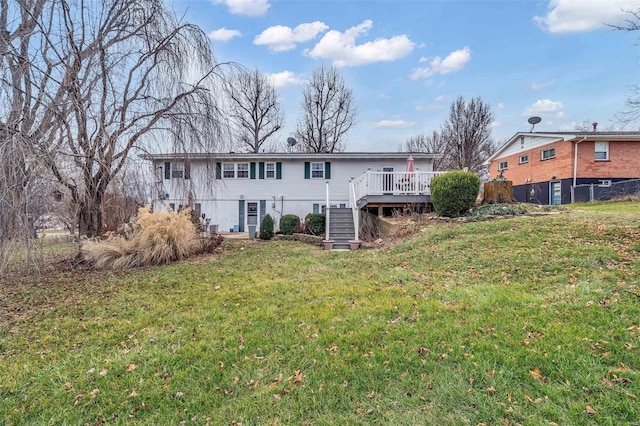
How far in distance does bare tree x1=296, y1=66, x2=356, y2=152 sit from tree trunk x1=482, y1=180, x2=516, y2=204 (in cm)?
1699

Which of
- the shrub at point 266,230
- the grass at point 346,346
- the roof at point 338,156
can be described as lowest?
the grass at point 346,346

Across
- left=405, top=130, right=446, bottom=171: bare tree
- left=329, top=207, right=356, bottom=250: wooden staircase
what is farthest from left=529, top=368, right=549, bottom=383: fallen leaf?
left=405, top=130, right=446, bottom=171: bare tree

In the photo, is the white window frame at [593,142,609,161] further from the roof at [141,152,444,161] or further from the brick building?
the roof at [141,152,444,161]

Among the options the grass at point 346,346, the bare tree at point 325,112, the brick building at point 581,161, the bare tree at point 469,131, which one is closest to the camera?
the grass at point 346,346

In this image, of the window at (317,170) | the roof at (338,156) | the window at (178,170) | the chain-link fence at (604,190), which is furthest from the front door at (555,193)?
the window at (178,170)

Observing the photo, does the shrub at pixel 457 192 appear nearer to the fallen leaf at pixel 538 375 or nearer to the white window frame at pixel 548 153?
the fallen leaf at pixel 538 375

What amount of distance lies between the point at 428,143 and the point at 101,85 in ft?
110

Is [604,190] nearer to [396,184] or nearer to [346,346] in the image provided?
[396,184]

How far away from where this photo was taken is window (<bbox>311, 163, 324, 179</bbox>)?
1705 cm

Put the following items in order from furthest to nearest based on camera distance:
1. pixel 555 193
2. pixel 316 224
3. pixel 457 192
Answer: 1. pixel 555 193
2. pixel 316 224
3. pixel 457 192

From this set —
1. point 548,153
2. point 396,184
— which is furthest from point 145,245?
point 548,153

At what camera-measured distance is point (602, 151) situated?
16.7 metres

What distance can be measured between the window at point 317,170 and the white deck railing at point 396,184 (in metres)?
4.81

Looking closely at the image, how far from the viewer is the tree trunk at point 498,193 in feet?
37.8
